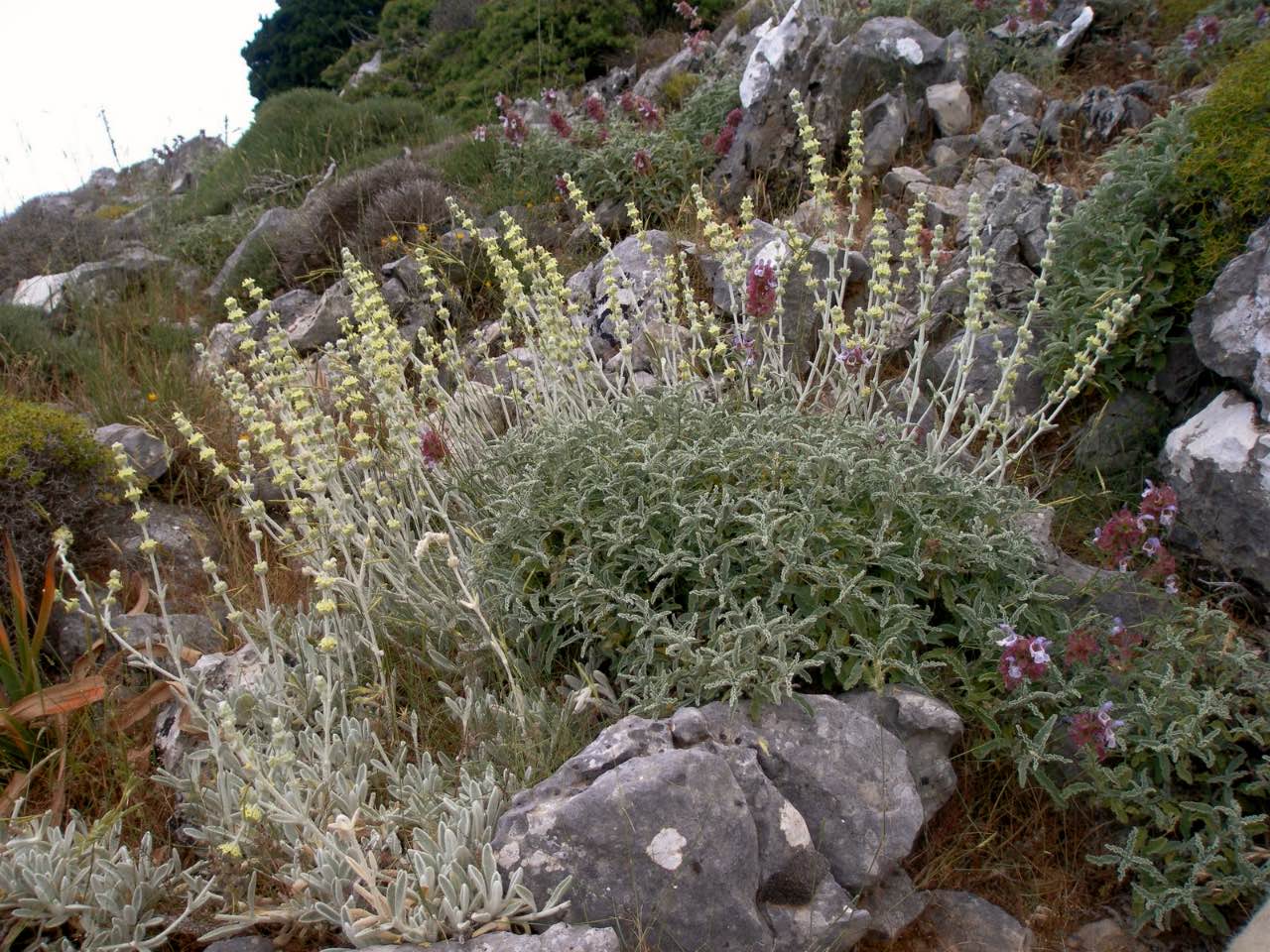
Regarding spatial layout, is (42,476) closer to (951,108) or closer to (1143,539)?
(1143,539)

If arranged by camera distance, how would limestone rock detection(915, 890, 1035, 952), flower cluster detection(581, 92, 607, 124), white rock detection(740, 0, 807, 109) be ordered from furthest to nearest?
flower cluster detection(581, 92, 607, 124), white rock detection(740, 0, 807, 109), limestone rock detection(915, 890, 1035, 952)

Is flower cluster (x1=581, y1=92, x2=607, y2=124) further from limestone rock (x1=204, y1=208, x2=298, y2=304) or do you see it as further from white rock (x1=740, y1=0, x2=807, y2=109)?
limestone rock (x1=204, y1=208, x2=298, y2=304)

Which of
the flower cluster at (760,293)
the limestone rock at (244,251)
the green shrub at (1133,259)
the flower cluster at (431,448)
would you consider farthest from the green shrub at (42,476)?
the green shrub at (1133,259)

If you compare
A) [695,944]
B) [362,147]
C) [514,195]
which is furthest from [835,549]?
[362,147]

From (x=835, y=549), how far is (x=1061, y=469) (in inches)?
72.0

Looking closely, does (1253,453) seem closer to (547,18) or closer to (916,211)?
(916,211)

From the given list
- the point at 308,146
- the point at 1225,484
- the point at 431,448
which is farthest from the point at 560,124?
the point at 1225,484

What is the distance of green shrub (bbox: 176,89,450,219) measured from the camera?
1059cm

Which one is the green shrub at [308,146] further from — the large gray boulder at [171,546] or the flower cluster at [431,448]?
the flower cluster at [431,448]

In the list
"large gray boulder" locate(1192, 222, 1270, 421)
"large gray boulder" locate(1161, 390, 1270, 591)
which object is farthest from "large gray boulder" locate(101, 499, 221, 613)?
"large gray boulder" locate(1192, 222, 1270, 421)

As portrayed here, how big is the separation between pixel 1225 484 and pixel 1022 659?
1.36 metres

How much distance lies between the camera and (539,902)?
2260mm

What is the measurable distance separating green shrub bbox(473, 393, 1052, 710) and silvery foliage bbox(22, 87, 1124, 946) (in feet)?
0.67

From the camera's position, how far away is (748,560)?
294cm
